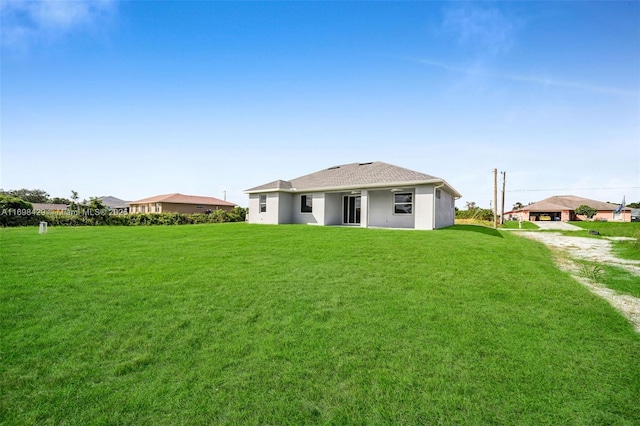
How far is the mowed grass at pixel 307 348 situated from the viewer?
104 inches

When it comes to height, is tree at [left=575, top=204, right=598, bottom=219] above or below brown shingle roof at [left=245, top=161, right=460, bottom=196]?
below

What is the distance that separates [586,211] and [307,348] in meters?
66.2

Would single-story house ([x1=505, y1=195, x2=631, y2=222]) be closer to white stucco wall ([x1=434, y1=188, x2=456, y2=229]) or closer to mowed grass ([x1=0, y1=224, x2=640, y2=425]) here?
white stucco wall ([x1=434, y1=188, x2=456, y2=229])

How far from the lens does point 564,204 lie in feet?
180

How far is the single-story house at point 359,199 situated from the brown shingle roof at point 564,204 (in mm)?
46138

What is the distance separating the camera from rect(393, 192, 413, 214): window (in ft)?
54.9

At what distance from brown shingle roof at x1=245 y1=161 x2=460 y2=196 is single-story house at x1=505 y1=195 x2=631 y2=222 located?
45.0 m

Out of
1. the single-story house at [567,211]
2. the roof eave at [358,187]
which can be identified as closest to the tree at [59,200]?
the roof eave at [358,187]

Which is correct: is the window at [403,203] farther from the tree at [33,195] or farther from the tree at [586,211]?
the tree at [33,195]

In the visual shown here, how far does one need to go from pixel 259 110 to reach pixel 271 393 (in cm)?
1433

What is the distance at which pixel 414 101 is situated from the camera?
14.4 m

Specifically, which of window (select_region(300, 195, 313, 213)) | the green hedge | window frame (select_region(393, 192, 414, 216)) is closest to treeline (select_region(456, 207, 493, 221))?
window frame (select_region(393, 192, 414, 216))

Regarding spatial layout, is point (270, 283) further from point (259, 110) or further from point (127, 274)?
point (259, 110)

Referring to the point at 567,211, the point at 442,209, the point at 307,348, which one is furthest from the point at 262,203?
the point at 567,211
